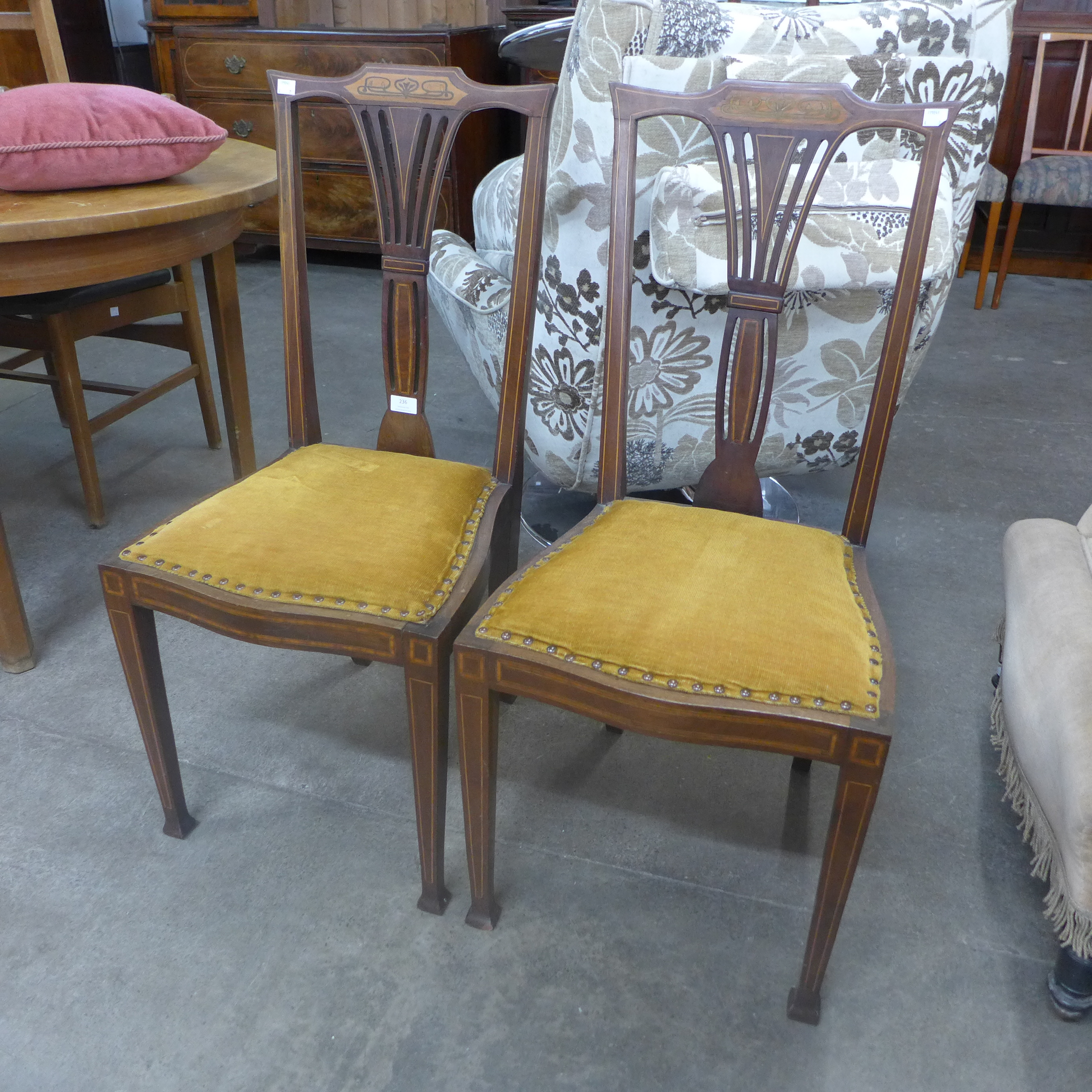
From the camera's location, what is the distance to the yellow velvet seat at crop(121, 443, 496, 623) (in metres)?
1.04

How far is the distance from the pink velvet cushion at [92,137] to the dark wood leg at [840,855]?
4.20ft

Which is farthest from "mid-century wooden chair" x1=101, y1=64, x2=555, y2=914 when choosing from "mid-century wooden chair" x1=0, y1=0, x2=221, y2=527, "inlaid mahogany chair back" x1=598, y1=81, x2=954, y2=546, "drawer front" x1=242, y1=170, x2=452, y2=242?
"drawer front" x1=242, y1=170, x2=452, y2=242

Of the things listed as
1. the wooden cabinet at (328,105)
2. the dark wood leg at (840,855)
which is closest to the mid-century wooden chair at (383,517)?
the dark wood leg at (840,855)

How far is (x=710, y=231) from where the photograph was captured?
1.32m

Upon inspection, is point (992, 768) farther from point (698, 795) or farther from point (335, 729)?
point (335, 729)

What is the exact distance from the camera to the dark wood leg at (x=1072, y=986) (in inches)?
40.8

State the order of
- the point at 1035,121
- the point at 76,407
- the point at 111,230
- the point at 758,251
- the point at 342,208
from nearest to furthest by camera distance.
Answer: the point at 758,251 < the point at 111,230 < the point at 76,407 < the point at 342,208 < the point at 1035,121

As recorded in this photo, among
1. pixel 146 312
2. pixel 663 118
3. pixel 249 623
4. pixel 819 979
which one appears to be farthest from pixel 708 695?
pixel 146 312

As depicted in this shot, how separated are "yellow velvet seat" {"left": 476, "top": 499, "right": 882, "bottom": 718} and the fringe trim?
1.24 ft

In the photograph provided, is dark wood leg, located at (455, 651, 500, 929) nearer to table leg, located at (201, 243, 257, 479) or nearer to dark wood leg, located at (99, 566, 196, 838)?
dark wood leg, located at (99, 566, 196, 838)

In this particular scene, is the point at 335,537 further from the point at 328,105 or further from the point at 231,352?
the point at 328,105

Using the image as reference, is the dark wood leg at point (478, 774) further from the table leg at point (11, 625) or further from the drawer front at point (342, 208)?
the drawer front at point (342, 208)

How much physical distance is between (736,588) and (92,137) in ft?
3.65

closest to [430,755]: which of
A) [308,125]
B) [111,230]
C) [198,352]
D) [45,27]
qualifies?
[111,230]
